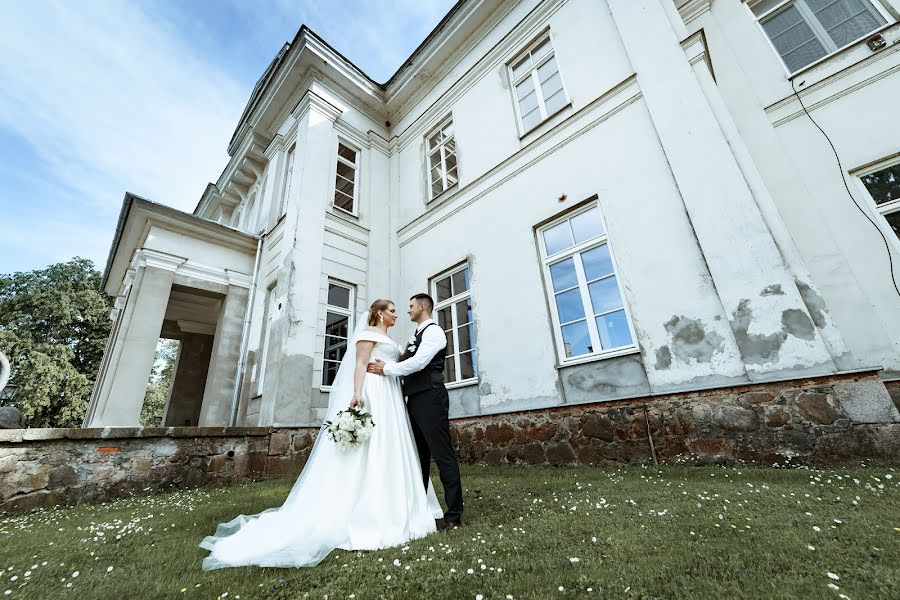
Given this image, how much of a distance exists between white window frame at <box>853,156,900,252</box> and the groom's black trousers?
600 centimetres

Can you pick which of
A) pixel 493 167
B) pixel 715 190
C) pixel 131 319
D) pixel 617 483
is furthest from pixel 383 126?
pixel 617 483

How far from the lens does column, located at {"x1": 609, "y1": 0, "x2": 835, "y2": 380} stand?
3.93 metres

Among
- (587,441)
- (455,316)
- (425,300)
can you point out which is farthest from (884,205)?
(455,316)

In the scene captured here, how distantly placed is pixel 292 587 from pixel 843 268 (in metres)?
6.84

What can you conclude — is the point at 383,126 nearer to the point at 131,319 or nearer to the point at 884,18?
the point at 131,319

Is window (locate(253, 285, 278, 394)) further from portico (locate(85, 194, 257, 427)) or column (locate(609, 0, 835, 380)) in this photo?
column (locate(609, 0, 835, 380))

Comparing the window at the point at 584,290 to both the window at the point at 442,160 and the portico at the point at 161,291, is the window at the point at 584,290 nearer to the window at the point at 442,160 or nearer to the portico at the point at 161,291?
the window at the point at 442,160

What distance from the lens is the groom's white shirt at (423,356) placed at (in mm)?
2770

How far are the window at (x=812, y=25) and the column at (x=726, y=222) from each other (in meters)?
2.50

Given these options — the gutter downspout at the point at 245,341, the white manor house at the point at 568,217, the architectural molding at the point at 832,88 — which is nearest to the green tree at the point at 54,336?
the white manor house at the point at 568,217

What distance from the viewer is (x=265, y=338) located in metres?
7.77

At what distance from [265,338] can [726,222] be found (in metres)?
7.99

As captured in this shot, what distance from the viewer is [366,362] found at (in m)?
2.96

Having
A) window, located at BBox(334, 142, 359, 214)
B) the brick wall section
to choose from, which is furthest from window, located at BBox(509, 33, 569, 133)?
the brick wall section
